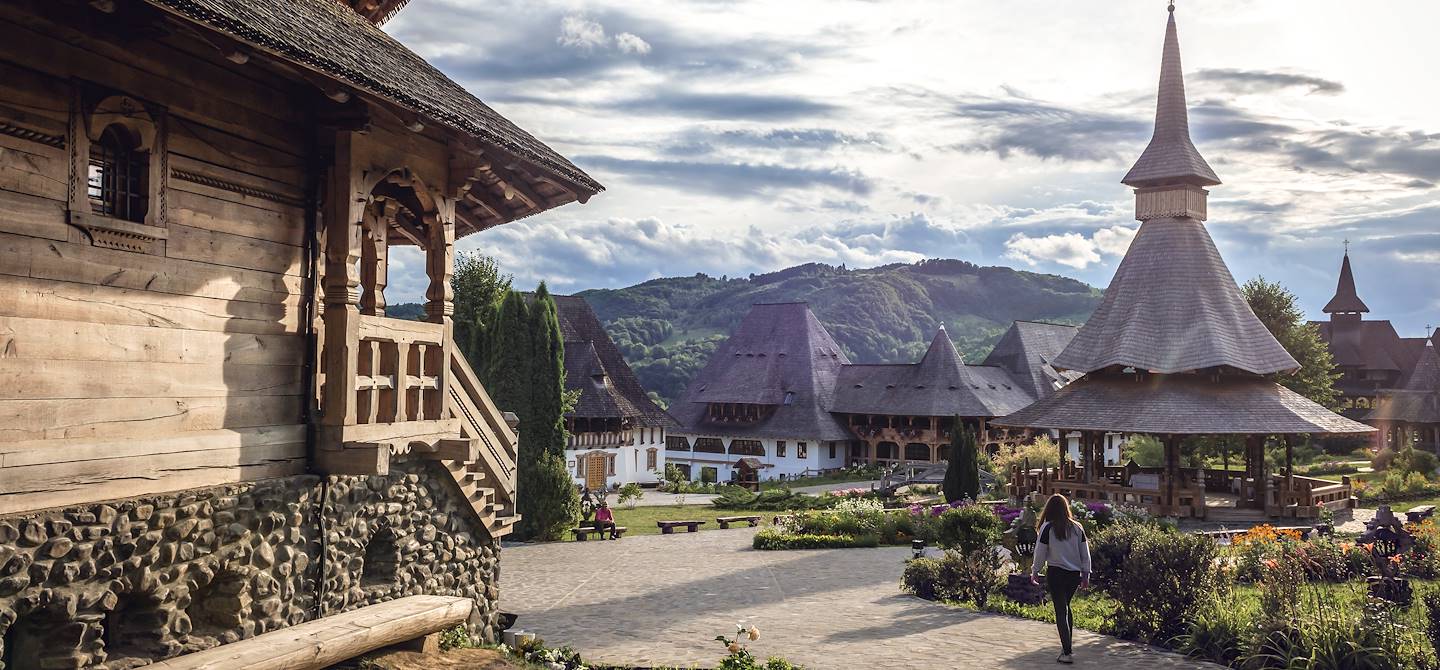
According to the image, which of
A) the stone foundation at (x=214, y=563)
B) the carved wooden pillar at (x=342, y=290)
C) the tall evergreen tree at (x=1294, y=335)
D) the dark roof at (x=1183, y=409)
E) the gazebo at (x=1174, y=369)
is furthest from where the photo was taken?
the tall evergreen tree at (x=1294, y=335)

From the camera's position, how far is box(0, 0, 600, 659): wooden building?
760cm

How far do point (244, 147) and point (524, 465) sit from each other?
18.0 meters

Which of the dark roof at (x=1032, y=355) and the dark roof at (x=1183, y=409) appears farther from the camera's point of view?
the dark roof at (x=1032, y=355)

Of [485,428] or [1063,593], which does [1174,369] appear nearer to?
[1063,593]

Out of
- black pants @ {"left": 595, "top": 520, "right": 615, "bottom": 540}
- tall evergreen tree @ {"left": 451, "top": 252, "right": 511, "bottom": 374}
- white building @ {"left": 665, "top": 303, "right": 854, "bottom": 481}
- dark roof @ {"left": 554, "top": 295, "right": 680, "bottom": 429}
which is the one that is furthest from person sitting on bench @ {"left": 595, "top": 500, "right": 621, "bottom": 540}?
white building @ {"left": 665, "top": 303, "right": 854, "bottom": 481}

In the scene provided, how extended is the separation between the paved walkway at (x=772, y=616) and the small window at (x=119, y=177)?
6.35 m

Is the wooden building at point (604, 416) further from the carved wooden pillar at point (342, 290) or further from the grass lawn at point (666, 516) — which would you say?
the carved wooden pillar at point (342, 290)

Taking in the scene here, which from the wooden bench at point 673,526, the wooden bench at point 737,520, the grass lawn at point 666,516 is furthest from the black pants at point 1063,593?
the wooden bench at point 737,520

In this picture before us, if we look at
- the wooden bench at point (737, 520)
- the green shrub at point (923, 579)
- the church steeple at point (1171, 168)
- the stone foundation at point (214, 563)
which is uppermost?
the church steeple at point (1171, 168)

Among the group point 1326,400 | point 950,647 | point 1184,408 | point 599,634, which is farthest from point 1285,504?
point 1326,400

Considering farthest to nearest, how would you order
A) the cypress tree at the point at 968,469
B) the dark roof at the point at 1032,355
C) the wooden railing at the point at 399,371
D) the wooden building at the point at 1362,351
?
the wooden building at the point at 1362,351
the dark roof at the point at 1032,355
the cypress tree at the point at 968,469
the wooden railing at the point at 399,371

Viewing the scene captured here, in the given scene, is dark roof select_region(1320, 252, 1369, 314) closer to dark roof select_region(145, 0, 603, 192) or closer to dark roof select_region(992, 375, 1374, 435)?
dark roof select_region(992, 375, 1374, 435)

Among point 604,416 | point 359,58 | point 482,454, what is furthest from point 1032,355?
point 359,58

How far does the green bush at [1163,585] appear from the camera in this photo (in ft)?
41.0
